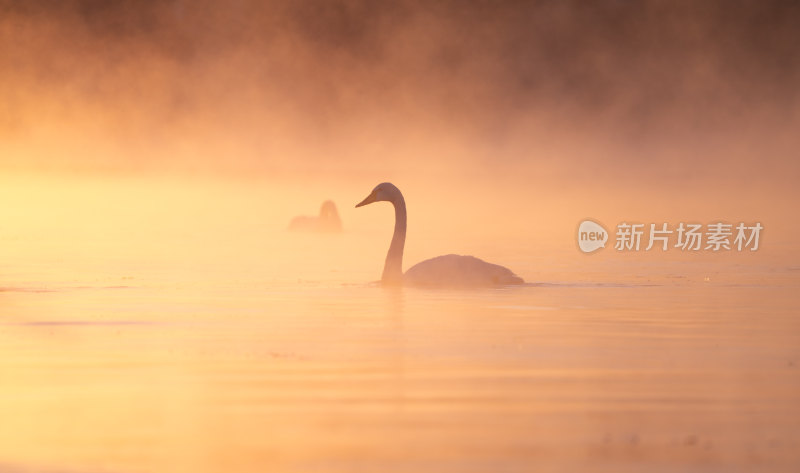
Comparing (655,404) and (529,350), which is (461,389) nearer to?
(655,404)

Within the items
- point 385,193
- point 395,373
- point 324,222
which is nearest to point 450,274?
point 385,193

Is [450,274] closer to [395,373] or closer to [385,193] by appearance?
[385,193]

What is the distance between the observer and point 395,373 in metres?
9.94

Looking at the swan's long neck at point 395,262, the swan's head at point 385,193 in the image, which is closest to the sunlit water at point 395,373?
the swan's long neck at point 395,262

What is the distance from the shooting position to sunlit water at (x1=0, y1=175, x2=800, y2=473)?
749 centimetres

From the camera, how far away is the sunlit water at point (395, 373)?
7492 millimetres

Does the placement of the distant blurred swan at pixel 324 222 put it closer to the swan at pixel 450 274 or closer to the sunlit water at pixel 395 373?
the sunlit water at pixel 395 373

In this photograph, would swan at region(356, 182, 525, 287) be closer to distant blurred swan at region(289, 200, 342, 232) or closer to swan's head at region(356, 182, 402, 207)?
swan's head at region(356, 182, 402, 207)

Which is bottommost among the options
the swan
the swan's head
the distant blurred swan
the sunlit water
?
the sunlit water

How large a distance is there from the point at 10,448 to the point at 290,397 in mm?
1888

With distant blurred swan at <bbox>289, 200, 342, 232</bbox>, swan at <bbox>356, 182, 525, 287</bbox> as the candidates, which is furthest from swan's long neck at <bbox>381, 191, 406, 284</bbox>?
distant blurred swan at <bbox>289, 200, 342, 232</bbox>

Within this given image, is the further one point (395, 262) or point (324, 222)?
point (324, 222)

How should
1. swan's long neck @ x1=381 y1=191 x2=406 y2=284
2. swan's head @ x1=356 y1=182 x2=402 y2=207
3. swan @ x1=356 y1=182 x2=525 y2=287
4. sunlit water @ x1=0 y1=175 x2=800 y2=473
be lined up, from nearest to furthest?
sunlit water @ x1=0 y1=175 x2=800 y2=473 → swan @ x1=356 y1=182 x2=525 y2=287 → swan's long neck @ x1=381 y1=191 x2=406 y2=284 → swan's head @ x1=356 y1=182 x2=402 y2=207

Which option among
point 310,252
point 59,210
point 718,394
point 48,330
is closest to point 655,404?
point 718,394
